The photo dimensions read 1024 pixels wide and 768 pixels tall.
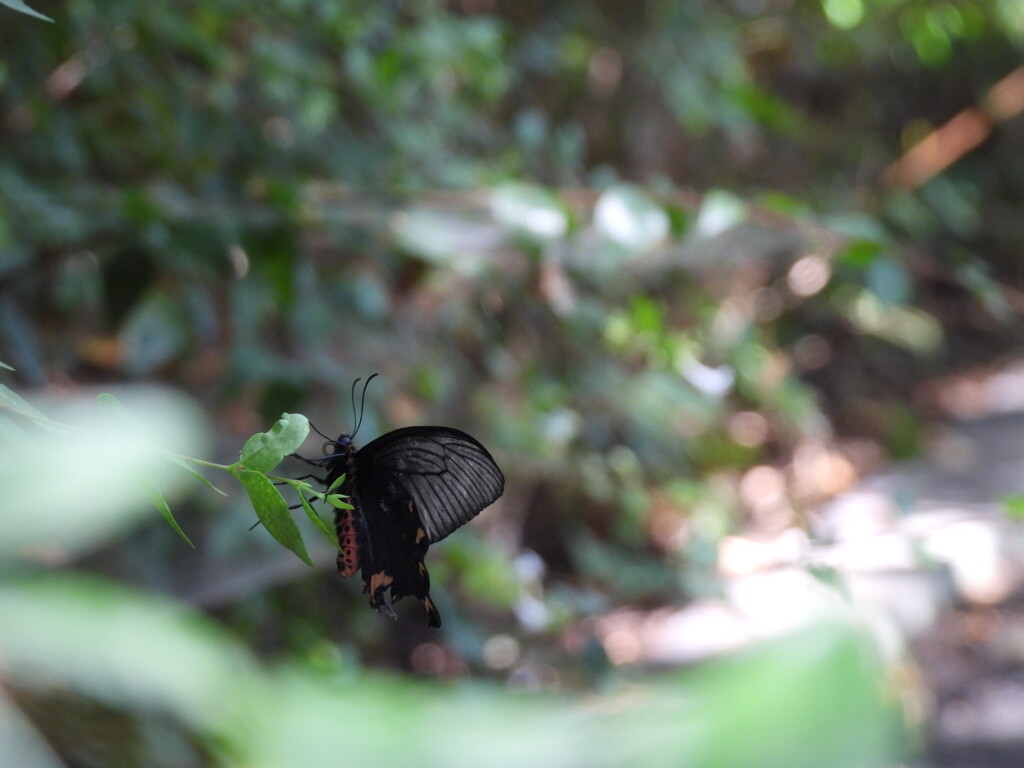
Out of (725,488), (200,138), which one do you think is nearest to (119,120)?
(200,138)

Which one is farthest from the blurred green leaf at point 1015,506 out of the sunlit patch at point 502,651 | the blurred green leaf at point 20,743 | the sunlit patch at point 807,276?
the sunlit patch at point 807,276

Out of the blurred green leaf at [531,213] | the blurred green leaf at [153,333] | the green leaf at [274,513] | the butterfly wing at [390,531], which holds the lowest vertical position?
the green leaf at [274,513]

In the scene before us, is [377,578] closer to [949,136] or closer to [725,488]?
[725,488]

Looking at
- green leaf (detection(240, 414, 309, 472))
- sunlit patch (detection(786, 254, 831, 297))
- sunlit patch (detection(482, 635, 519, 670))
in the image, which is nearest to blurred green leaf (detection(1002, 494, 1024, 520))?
green leaf (detection(240, 414, 309, 472))

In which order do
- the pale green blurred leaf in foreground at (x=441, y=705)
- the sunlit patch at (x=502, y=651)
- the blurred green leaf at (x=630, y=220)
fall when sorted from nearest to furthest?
the pale green blurred leaf in foreground at (x=441, y=705) < the blurred green leaf at (x=630, y=220) < the sunlit patch at (x=502, y=651)

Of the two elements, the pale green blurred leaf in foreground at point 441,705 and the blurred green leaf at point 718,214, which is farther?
the blurred green leaf at point 718,214

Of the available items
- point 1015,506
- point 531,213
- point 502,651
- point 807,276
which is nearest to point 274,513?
point 1015,506

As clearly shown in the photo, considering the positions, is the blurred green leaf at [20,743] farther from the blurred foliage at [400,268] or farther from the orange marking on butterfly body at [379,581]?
the orange marking on butterfly body at [379,581]

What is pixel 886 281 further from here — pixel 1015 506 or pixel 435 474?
pixel 435 474
